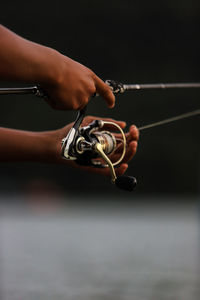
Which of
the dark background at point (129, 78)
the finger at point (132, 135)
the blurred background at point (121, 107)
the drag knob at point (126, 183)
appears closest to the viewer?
the drag knob at point (126, 183)

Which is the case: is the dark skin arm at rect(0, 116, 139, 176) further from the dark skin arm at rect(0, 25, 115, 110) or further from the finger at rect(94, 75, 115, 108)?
the dark skin arm at rect(0, 25, 115, 110)

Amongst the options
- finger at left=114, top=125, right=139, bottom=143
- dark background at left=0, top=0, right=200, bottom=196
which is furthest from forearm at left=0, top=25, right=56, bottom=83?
dark background at left=0, top=0, right=200, bottom=196

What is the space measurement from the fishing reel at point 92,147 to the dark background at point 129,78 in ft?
99.2

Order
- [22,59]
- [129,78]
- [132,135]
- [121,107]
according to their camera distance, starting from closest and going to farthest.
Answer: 1. [22,59]
2. [132,135]
3. [121,107]
4. [129,78]

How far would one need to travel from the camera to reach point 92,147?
3051mm

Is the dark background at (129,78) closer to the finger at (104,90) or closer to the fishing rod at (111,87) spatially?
the fishing rod at (111,87)

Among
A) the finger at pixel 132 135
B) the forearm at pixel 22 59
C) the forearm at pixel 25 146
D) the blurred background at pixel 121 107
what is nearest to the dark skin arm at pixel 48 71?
the forearm at pixel 22 59

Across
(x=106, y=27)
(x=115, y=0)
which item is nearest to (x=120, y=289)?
(x=106, y=27)

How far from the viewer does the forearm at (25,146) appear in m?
3.47

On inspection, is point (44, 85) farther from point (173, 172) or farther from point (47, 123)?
point (173, 172)

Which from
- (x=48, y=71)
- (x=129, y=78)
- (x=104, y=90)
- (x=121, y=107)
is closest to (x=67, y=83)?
(x=48, y=71)

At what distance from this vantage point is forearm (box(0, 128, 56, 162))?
3.47 m

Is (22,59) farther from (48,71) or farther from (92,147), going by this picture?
(92,147)

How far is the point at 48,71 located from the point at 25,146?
2.80 feet
